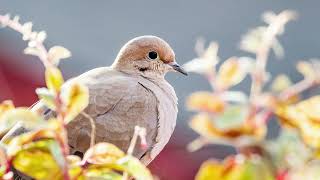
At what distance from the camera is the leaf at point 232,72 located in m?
0.33

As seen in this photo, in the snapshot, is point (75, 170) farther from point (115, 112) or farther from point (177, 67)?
point (177, 67)

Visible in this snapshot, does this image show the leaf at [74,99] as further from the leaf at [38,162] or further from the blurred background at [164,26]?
the blurred background at [164,26]

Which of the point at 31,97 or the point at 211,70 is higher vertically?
the point at 31,97

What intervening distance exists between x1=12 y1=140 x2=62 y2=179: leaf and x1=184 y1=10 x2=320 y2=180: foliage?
7 centimetres

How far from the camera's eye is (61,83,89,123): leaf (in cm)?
37

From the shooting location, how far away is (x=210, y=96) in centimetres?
32

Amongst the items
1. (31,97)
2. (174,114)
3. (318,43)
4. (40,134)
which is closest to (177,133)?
(31,97)

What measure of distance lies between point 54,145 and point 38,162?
0.03 feet

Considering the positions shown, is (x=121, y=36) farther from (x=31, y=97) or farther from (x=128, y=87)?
(x=128, y=87)

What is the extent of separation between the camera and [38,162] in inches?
14.3

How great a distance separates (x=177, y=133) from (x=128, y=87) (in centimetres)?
137

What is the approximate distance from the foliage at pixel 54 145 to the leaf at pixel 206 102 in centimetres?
5

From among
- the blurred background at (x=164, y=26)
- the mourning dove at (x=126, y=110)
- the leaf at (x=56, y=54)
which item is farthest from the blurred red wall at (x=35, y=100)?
the leaf at (x=56, y=54)

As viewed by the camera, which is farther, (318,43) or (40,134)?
(318,43)
